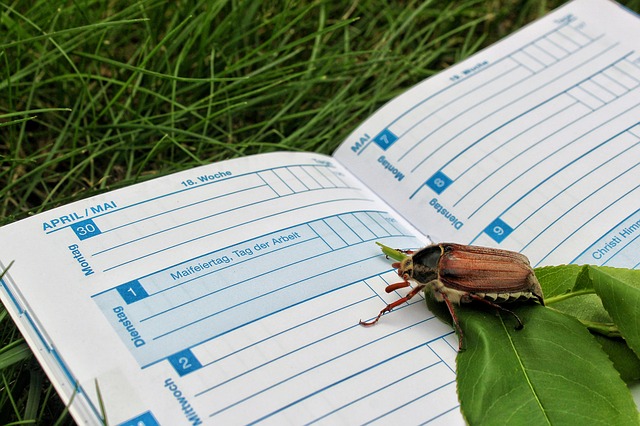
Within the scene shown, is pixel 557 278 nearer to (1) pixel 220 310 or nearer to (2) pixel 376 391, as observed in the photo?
(2) pixel 376 391

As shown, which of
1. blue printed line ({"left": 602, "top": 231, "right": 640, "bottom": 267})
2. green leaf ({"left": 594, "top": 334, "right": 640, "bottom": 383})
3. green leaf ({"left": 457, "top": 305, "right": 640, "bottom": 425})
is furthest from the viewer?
blue printed line ({"left": 602, "top": 231, "right": 640, "bottom": 267})

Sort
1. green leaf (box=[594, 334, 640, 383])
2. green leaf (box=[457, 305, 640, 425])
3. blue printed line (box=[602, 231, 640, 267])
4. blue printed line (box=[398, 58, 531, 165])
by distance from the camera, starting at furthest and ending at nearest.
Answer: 1. blue printed line (box=[398, 58, 531, 165])
2. blue printed line (box=[602, 231, 640, 267])
3. green leaf (box=[594, 334, 640, 383])
4. green leaf (box=[457, 305, 640, 425])

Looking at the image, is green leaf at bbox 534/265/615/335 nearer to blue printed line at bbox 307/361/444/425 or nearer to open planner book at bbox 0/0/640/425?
open planner book at bbox 0/0/640/425

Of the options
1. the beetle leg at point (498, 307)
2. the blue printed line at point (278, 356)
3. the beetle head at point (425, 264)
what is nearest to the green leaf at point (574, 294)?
the beetle leg at point (498, 307)

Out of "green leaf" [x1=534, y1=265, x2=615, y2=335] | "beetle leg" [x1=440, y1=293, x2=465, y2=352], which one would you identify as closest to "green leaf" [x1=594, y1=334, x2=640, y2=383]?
"green leaf" [x1=534, y1=265, x2=615, y2=335]

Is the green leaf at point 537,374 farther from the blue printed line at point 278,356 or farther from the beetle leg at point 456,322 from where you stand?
the blue printed line at point 278,356

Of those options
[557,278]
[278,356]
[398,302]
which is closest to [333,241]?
[398,302]

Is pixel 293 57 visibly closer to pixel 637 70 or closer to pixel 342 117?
pixel 342 117
